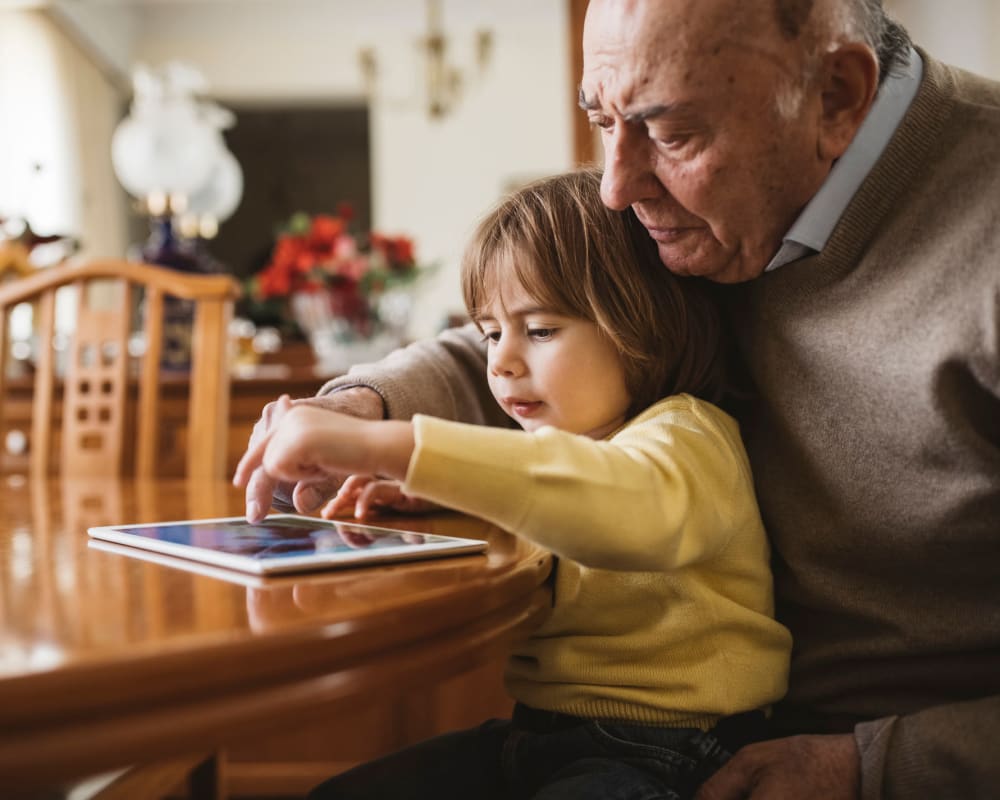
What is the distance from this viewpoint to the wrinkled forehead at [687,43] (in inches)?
35.6

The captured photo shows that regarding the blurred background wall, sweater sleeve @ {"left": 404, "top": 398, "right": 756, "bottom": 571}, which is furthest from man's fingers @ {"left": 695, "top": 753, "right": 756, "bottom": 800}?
the blurred background wall

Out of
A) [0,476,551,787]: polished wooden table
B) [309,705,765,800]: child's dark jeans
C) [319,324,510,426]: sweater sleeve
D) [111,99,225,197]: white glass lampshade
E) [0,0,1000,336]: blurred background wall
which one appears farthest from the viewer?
[0,0,1000,336]: blurred background wall

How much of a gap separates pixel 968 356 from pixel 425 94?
6.64 metres

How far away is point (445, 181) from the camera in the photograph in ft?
23.7

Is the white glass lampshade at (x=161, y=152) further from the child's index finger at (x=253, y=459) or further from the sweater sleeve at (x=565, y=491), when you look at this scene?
the sweater sleeve at (x=565, y=491)

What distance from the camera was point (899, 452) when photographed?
3.14 feet

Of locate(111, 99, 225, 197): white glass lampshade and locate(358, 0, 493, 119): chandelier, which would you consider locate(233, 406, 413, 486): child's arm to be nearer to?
locate(111, 99, 225, 197): white glass lampshade

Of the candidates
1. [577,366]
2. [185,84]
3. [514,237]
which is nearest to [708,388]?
[577,366]

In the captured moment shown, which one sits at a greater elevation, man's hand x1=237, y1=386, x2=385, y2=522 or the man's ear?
the man's ear

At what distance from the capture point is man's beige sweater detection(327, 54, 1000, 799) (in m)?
0.90

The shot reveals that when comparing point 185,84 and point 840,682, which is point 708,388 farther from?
point 185,84

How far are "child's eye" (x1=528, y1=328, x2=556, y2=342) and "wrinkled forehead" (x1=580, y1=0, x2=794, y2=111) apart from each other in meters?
0.24

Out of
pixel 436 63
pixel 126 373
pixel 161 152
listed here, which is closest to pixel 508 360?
pixel 126 373

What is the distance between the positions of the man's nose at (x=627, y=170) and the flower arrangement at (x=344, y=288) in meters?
1.91
